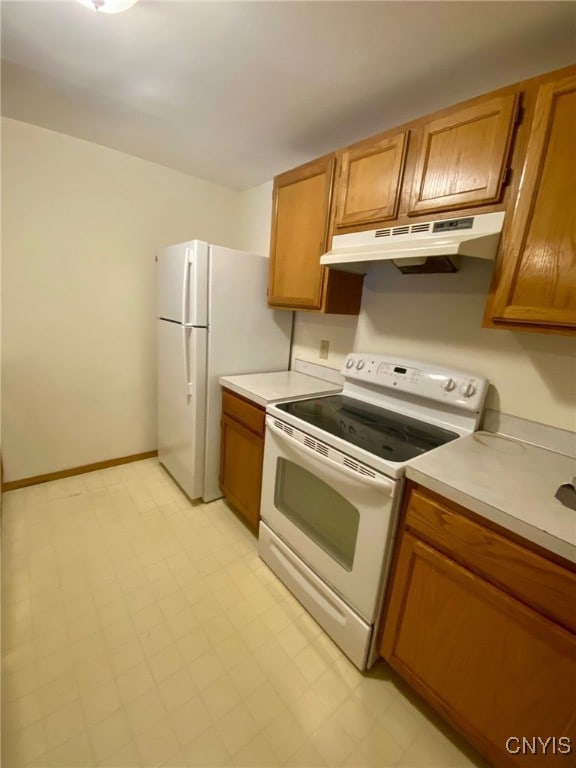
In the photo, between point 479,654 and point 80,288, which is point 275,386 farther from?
point 80,288

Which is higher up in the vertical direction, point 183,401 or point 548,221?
point 548,221

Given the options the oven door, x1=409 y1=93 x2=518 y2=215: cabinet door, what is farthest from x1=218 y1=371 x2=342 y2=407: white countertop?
x1=409 y1=93 x2=518 y2=215: cabinet door

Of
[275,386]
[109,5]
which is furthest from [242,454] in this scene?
[109,5]

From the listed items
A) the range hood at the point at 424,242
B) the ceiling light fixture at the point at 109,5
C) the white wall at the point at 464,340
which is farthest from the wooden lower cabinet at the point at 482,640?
the ceiling light fixture at the point at 109,5

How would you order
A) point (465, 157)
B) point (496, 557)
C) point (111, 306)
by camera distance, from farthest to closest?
point (111, 306), point (465, 157), point (496, 557)

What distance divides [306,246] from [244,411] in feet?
3.28

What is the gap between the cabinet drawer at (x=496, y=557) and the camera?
0.79m

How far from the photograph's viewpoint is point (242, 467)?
1.97 metres

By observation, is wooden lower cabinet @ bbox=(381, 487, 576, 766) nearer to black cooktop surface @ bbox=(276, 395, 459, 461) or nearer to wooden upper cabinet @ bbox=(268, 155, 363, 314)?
black cooktop surface @ bbox=(276, 395, 459, 461)

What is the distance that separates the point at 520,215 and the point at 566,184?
125mm

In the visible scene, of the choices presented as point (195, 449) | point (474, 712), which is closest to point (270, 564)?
point (195, 449)

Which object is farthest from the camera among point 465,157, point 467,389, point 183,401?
point 183,401

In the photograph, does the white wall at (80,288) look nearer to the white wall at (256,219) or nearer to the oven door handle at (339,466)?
the white wall at (256,219)

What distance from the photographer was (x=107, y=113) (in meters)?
1.73
